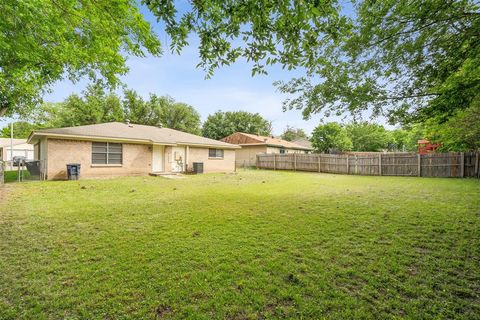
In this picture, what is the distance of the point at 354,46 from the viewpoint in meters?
4.77

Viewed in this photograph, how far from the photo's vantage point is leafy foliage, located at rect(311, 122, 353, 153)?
29.9 metres

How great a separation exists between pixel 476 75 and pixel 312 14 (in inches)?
172

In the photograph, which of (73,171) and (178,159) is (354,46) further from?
(178,159)

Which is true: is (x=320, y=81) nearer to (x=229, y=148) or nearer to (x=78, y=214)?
(x=78, y=214)

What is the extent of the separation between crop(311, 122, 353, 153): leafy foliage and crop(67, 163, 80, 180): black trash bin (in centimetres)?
2746

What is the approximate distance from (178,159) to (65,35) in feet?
32.9

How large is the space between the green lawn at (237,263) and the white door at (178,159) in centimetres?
1035

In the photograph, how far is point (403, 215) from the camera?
5395 mm

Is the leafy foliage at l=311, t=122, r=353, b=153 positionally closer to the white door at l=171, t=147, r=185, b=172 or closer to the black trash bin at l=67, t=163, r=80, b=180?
the white door at l=171, t=147, r=185, b=172

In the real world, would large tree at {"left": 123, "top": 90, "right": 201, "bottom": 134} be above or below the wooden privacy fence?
above

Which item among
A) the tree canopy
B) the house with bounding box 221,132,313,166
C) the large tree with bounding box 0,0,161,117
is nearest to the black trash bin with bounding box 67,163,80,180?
the large tree with bounding box 0,0,161,117

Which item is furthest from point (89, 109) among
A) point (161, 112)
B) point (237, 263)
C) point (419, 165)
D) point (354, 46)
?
point (419, 165)

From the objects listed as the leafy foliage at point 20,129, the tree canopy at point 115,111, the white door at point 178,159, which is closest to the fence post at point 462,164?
the white door at point 178,159

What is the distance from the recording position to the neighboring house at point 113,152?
11164mm
